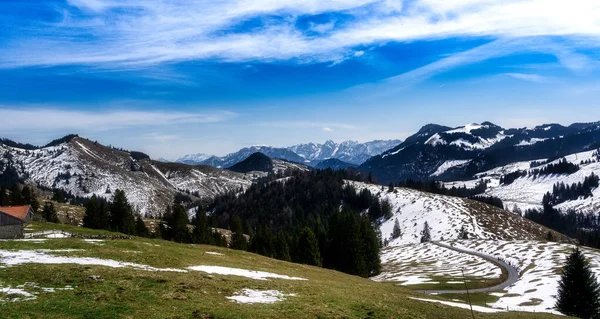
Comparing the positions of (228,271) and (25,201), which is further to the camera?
(25,201)

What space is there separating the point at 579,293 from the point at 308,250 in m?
53.0

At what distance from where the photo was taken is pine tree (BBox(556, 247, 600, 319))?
44.5m

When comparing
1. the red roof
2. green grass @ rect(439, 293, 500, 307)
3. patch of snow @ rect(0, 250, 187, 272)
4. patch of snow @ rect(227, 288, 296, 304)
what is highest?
the red roof

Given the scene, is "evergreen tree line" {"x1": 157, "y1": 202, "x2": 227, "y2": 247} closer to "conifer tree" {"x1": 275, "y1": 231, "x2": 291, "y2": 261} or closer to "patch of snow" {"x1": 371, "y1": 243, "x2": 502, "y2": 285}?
"conifer tree" {"x1": 275, "y1": 231, "x2": 291, "y2": 261}

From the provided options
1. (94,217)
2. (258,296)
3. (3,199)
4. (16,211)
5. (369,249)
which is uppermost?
(16,211)

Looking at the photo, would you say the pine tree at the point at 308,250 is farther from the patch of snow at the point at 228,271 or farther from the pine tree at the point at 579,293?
the pine tree at the point at 579,293

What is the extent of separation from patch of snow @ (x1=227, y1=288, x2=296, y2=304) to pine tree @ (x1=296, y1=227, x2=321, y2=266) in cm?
5892

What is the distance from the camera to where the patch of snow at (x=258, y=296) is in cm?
2364

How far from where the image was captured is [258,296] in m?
25.2

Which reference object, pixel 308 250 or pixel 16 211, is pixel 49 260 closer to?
pixel 16 211

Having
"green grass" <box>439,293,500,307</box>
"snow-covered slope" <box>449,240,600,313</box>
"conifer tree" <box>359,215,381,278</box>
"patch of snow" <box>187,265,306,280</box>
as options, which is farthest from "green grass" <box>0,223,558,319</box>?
"conifer tree" <box>359,215,381,278</box>

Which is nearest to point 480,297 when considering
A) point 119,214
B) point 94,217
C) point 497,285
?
point 497,285

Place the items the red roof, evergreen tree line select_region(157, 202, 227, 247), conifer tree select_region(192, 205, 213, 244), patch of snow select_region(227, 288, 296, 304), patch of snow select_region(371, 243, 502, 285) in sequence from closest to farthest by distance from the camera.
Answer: patch of snow select_region(227, 288, 296, 304) < the red roof < patch of snow select_region(371, 243, 502, 285) < conifer tree select_region(192, 205, 213, 244) < evergreen tree line select_region(157, 202, 227, 247)

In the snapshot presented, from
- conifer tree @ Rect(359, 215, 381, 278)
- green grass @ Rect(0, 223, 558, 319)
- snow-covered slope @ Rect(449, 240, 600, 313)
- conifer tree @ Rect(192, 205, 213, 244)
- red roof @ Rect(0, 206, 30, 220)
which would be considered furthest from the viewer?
conifer tree @ Rect(192, 205, 213, 244)
